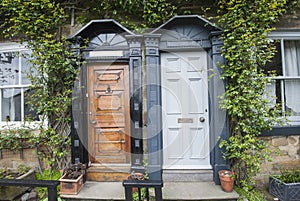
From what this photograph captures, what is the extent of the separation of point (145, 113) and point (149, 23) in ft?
4.90

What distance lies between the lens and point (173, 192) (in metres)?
2.50

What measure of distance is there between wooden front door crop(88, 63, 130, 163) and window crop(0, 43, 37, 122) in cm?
146

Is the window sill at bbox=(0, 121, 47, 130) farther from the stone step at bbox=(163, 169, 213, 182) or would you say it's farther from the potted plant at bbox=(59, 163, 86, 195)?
the stone step at bbox=(163, 169, 213, 182)

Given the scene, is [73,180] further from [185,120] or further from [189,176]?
[185,120]

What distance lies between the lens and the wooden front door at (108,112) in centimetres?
295

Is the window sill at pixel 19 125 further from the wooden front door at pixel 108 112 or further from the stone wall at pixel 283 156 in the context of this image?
the stone wall at pixel 283 156

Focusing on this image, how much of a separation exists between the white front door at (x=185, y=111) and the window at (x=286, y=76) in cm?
130

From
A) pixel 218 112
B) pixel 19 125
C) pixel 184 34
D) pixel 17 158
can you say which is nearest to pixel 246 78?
pixel 218 112

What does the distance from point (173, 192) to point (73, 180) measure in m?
1.39

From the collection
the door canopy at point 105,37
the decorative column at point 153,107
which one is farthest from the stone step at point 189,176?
the door canopy at point 105,37

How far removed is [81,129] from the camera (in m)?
2.84

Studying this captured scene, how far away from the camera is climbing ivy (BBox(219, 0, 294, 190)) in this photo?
250 cm

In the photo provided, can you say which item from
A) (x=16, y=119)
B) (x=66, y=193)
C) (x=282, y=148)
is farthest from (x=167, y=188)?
(x=16, y=119)

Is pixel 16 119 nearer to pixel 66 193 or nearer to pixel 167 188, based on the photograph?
pixel 66 193
